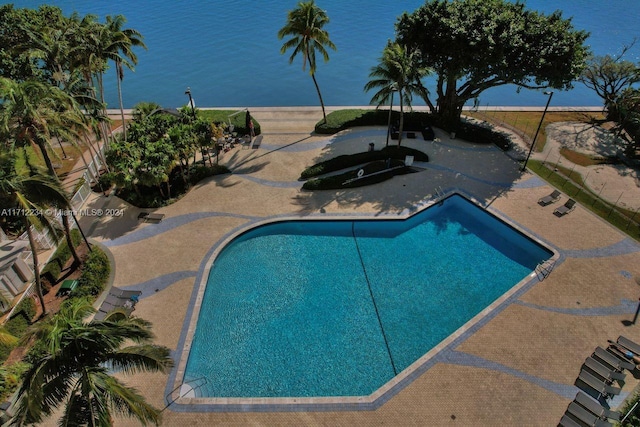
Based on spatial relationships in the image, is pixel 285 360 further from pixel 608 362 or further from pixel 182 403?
pixel 608 362

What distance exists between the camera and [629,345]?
19.0 metres

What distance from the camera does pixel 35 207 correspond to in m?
15.9

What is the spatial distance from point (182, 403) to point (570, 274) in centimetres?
2297

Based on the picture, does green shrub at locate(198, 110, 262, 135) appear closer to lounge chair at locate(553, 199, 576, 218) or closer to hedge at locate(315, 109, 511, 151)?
hedge at locate(315, 109, 511, 151)

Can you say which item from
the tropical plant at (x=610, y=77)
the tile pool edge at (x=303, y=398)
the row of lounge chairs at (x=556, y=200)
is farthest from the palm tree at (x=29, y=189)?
the tropical plant at (x=610, y=77)

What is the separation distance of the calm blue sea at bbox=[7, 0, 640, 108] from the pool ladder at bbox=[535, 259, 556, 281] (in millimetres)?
28003

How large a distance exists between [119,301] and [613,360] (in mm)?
25649

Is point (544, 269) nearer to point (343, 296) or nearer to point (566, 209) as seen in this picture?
point (566, 209)

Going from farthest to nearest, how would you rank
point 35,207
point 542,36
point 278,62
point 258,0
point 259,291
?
point 258,0 → point 278,62 → point 542,36 → point 259,291 → point 35,207

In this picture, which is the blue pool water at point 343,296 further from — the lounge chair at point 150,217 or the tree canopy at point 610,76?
the tree canopy at point 610,76

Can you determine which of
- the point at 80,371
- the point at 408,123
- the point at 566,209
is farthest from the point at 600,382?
the point at 408,123

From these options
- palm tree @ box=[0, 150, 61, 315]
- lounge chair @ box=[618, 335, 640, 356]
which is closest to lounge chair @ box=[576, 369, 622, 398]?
lounge chair @ box=[618, 335, 640, 356]

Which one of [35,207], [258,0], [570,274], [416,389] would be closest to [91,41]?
[35,207]

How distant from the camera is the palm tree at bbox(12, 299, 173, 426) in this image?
1053 cm
